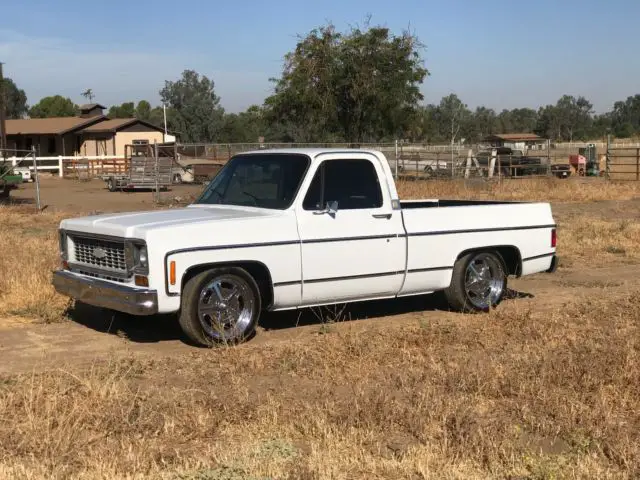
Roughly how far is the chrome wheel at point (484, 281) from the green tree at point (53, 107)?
10156cm

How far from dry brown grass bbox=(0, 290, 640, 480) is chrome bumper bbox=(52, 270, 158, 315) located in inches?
18.2

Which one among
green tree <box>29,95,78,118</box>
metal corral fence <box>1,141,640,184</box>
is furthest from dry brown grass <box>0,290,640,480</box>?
green tree <box>29,95,78,118</box>

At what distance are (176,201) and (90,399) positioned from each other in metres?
19.3

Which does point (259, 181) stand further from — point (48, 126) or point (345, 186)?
point (48, 126)

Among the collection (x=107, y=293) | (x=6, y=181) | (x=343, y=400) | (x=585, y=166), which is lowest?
(x=343, y=400)

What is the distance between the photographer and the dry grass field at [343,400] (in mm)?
4133

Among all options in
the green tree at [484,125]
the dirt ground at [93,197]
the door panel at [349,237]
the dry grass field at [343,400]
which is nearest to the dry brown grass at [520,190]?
the dirt ground at [93,197]

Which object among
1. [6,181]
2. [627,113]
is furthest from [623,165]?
[627,113]

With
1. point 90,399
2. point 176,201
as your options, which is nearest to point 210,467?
point 90,399

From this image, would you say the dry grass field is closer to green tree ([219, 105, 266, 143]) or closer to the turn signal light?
the turn signal light

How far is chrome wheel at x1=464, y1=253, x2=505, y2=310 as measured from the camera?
823 cm

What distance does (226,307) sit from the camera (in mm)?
6691

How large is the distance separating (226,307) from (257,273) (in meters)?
0.43

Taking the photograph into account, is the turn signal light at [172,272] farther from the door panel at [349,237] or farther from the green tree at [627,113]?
the green tree at [627,113]
